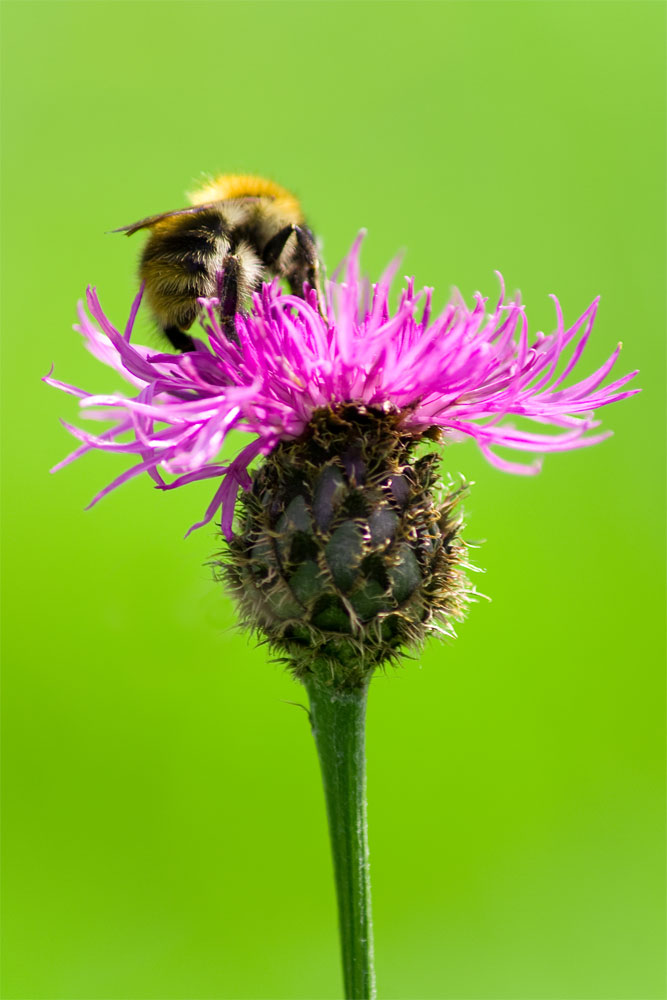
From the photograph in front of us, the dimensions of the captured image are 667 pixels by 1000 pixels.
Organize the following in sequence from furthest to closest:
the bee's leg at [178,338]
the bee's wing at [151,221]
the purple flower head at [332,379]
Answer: the bee's leg at [178,338] < the bee's wing at [151,221] < the purple flower head at [332,379]

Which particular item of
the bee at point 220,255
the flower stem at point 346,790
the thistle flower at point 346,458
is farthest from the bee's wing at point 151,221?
the flower stem at point 346,790

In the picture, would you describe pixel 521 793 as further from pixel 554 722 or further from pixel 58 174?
pixel 58 174

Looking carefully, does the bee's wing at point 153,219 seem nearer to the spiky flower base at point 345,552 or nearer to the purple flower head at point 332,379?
the purple flower head at point 332,379

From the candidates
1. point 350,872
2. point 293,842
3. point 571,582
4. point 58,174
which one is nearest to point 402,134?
point 58,174

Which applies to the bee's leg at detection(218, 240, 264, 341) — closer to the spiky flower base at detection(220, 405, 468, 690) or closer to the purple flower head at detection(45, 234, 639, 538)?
the purple flower head at detection(45, 234, 639, 538)

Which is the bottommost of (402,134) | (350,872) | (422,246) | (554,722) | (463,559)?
(350,872)

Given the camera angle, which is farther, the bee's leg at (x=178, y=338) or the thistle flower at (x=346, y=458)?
the bee's leg at (x=178, y=338)

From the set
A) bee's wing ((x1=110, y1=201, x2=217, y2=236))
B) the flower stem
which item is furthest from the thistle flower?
bee's wing ((x1=110, y1=201, x2=217, y2=236))
